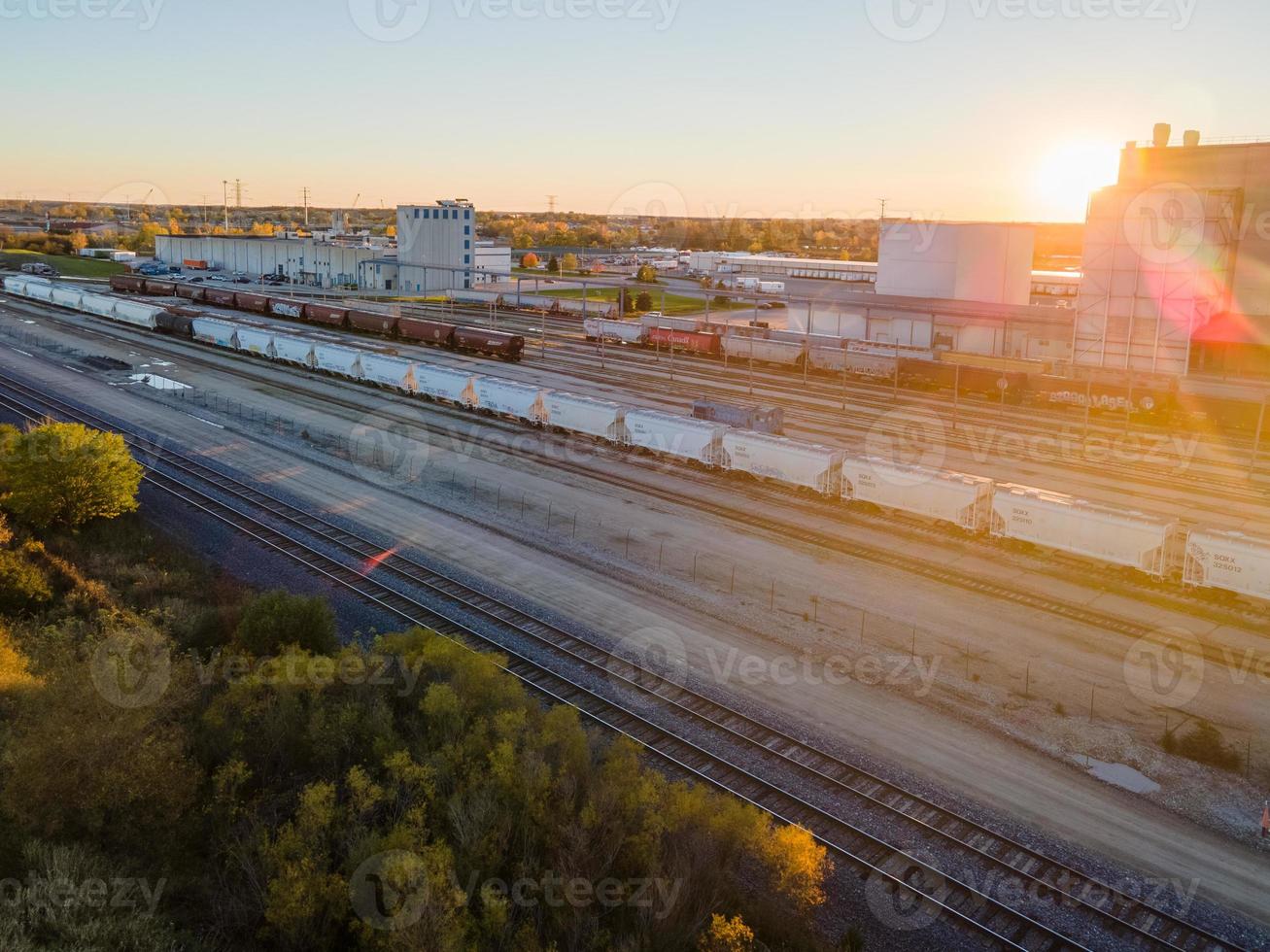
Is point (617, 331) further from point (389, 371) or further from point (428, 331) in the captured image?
point (389, 371)

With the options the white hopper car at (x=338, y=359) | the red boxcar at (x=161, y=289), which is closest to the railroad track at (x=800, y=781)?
the white hopper car at (x=338, y=359)

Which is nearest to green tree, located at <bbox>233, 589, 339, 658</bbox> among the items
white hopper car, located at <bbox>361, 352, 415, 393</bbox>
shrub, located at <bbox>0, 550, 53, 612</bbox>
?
shrub, located at <bbox>0, 550, 53, 612</bbox>

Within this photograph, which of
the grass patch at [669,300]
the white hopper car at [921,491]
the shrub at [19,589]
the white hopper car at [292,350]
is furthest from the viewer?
the grass patch at [669,300]

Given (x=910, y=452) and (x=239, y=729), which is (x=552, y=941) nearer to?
(x=239, y=729)

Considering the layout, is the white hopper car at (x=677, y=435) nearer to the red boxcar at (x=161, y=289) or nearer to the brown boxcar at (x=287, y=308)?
the brown boxcar at (x=287, y=308)

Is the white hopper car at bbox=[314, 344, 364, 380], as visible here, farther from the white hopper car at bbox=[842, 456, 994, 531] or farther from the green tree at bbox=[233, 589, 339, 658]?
the green tree at bbox=[233, 589, 339, 658]

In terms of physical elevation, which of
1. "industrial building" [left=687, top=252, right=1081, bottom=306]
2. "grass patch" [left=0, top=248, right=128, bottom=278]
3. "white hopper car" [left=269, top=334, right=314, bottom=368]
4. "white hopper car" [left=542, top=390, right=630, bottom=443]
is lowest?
"white hopper car" [left=542, top=390, right=630, bottom=443]
